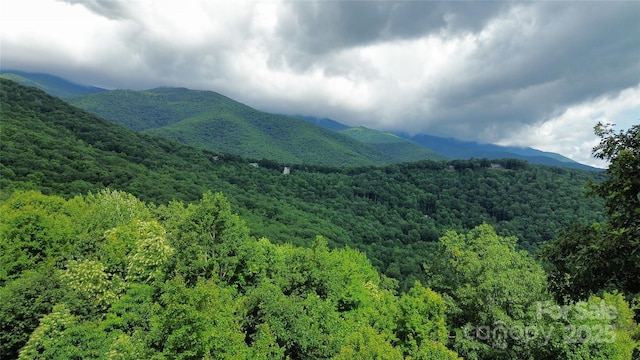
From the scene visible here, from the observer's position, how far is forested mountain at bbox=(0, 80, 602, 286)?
9481cm

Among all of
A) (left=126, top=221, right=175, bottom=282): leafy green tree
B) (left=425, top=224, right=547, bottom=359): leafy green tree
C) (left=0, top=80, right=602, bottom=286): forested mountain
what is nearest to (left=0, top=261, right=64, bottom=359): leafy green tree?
(left=126, top=221, right=175, bottom=282): leafy green tree

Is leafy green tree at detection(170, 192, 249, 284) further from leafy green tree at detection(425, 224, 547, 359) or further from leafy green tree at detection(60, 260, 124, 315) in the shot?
leafy green tree at detection(425, 224, 547, 359)

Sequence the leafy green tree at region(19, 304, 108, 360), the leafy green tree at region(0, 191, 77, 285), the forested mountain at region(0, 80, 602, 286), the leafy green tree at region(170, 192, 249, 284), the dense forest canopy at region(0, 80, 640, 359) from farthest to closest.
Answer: the forested mountain at region(0, 80, 602, 286) < the leafy green tree at region(0, 191, 77, 285) < the leafy green tree at region(170, 192, 249, 284) < the leafy green tree at region(19, 304, 108, 360) < the dense forest canopy at region(0, 80, 640, 359)

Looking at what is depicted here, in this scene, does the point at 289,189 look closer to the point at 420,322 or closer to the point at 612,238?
the point at 420,322

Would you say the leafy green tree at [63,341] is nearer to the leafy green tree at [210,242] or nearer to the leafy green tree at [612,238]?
the leafy green tree at [210,242]

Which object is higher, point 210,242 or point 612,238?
point 612,238

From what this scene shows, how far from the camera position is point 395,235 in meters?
144

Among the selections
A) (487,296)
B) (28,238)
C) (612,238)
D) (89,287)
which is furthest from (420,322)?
(28,238)

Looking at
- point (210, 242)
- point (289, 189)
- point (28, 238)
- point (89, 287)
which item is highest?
point (210, 242)

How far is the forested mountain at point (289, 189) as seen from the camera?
9481 cm

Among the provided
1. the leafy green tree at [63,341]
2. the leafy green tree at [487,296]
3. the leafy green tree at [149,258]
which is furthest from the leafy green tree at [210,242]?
the leafy green tree at [487,296]

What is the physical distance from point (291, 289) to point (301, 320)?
7811 mm

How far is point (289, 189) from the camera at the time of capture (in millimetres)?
190250

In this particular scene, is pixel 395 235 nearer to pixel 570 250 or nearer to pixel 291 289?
pixel 291 289
